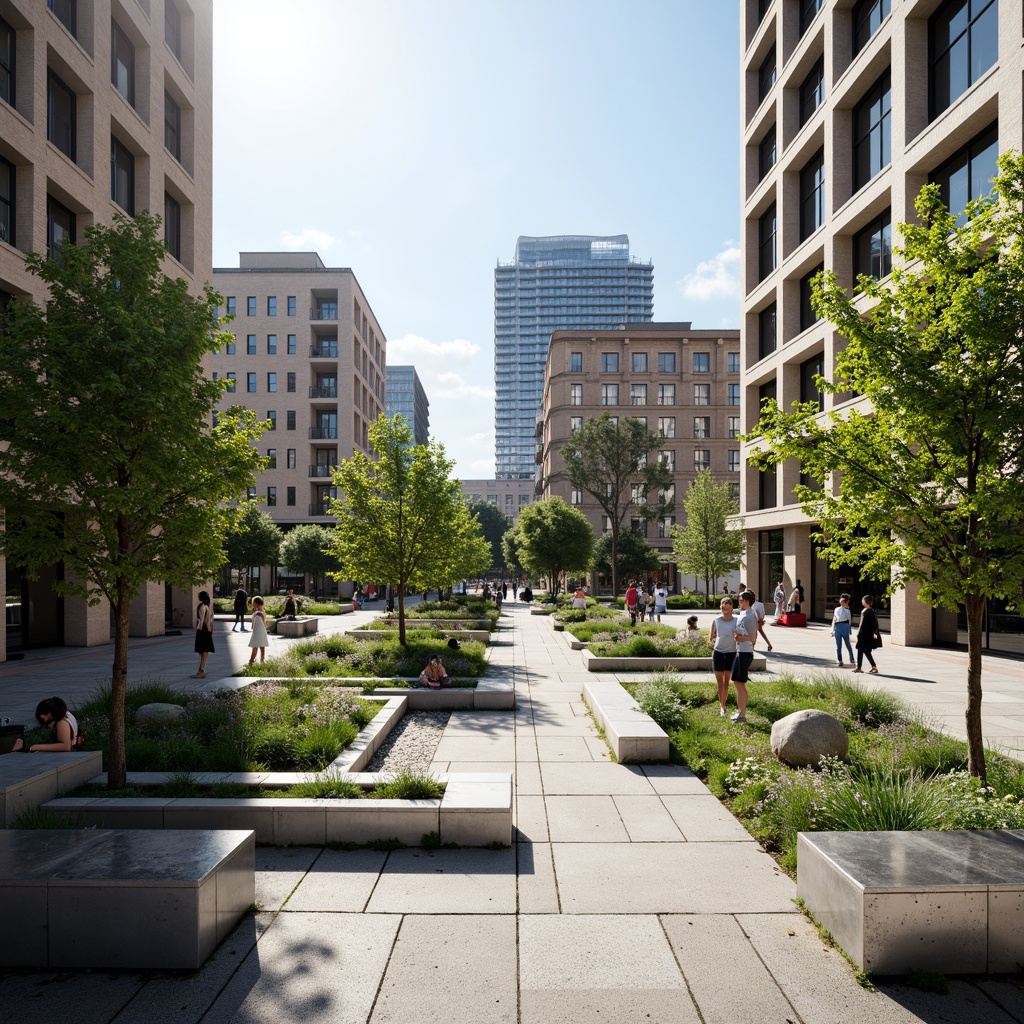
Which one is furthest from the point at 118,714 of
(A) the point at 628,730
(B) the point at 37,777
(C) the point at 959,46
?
(C) the point at 959,46

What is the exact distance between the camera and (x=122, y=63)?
22.9m

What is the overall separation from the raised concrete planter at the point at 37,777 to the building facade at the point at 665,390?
206ft

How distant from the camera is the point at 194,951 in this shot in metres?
4.20

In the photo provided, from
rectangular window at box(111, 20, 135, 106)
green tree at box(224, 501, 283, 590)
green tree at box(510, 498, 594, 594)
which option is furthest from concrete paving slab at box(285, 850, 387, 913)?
green tree at box(224, 501, 283, 590)

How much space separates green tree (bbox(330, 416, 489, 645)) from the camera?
61.0 ft

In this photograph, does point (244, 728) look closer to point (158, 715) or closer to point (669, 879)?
point (158, 715)

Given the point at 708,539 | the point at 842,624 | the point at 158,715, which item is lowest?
the point at 158,715

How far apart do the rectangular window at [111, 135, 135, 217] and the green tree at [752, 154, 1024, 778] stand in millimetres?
23483

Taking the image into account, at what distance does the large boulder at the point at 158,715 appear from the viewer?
29.9ft

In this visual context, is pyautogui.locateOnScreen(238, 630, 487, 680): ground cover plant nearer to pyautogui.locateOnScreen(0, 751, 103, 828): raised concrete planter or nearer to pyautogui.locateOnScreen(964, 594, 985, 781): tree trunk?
pyautogui.locateOnScreen(0, 751, 103, 828): raised concrete planter

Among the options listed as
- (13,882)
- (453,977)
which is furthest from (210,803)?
(453,977)

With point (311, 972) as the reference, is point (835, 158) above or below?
above

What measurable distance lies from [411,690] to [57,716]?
18.3 ft

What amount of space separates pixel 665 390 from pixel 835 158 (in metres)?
45.4
